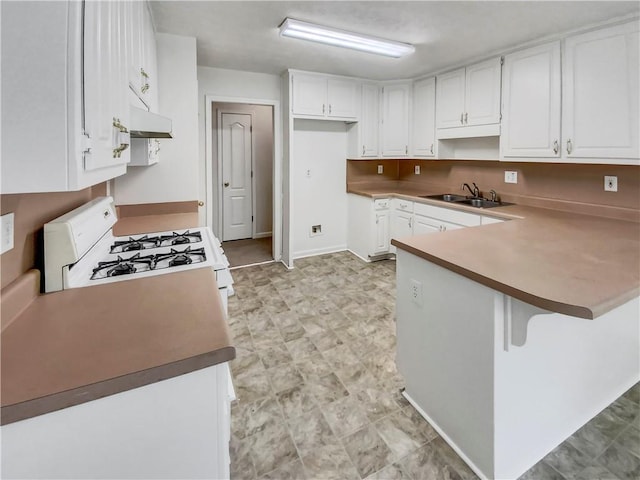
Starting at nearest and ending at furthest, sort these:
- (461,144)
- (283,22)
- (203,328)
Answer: (203,328) < (283,22) < (461,144)

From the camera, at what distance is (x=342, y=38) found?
2.74 meters

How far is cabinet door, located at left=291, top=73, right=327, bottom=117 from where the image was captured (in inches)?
154

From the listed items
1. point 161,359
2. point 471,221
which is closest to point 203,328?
point 161,359

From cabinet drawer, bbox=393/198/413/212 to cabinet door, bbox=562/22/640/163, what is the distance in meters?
1.68

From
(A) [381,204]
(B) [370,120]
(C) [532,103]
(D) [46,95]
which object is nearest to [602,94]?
(C) [532,103]

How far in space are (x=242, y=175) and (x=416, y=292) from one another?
446 centimetres

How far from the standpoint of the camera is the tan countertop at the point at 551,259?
1.11 meters

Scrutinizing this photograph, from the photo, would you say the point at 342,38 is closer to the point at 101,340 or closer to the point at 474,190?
the point at 474,190

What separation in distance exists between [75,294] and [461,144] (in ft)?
13.2

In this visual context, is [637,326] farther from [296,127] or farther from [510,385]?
[296,127]

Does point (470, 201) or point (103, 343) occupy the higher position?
point (470, 201)

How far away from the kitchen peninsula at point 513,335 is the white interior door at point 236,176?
13.9ft

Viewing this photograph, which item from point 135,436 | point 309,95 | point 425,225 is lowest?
point 135,436

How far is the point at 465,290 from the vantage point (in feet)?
4.75
